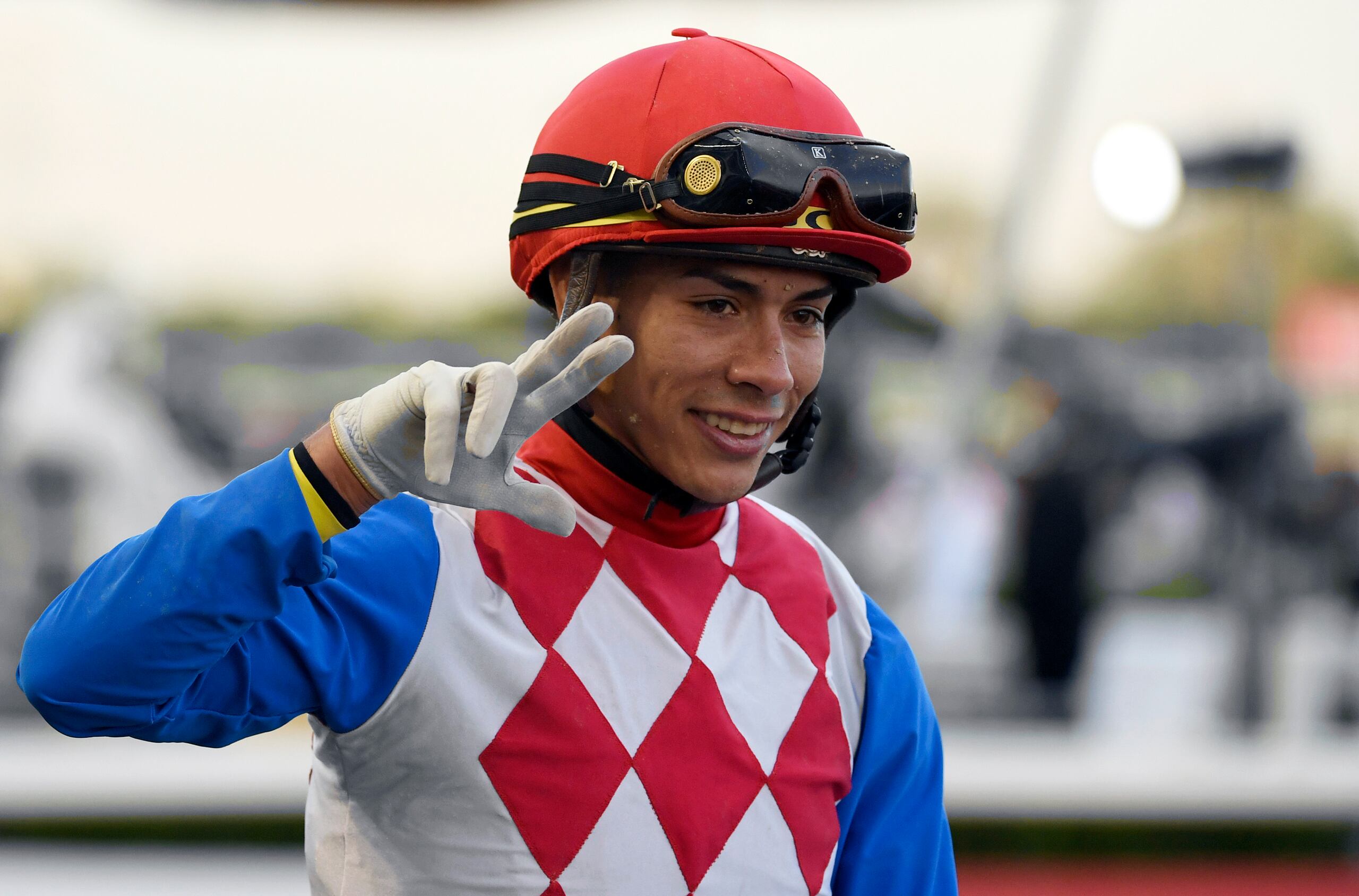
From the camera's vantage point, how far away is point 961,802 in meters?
5.08

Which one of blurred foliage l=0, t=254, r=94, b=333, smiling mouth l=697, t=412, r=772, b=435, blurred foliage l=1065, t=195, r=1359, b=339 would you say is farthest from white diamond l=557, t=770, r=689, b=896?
blurred foliage l=0, t=254, r=94, b=333

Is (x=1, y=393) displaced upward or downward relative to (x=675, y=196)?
downward

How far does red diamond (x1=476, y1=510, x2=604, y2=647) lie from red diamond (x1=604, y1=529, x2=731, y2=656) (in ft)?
0.14

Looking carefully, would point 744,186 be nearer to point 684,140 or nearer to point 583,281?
point 684,140

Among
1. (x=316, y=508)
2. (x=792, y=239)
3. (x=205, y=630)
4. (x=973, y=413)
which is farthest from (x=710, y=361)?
→ (x=973, y=413)

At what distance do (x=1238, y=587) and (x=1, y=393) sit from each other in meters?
6.18

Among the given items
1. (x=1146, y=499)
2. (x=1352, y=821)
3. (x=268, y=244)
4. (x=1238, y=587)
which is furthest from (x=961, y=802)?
(x=268, y=244)

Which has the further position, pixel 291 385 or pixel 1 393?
pixel 291 385

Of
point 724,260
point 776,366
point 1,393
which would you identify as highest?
point 724,260

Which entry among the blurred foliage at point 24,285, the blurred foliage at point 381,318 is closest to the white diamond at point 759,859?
the blurred foliage at point 24,285

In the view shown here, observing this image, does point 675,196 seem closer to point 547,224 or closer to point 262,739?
point 547,224

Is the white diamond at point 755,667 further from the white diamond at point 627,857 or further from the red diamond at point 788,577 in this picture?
the white diamond at point 627,857

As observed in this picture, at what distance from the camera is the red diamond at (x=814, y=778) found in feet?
4.99

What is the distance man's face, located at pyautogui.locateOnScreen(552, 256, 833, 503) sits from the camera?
4.84 ft
